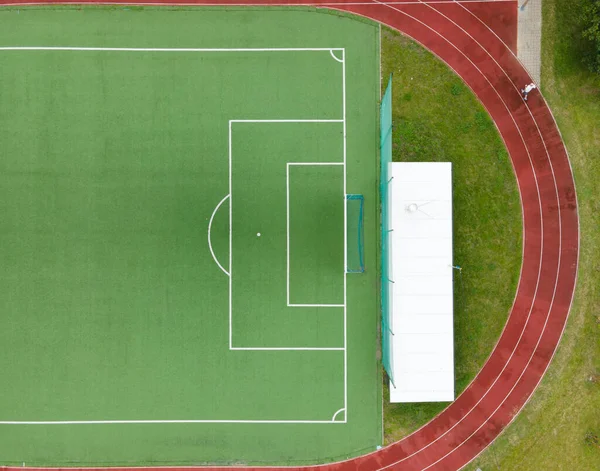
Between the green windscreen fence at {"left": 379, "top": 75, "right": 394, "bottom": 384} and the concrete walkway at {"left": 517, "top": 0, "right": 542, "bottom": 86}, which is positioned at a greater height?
the concrete walkway at {"left": 517, "top": 0, "right": 542, "bottom": 86}

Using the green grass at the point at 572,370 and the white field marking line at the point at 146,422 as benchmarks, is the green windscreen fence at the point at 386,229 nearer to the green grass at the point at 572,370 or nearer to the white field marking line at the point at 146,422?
the white field marking line at the point at 146,422

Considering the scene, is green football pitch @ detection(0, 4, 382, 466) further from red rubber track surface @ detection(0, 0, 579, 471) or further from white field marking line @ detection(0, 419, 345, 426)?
red rubber track surface @ detection(0, 0, 579, 471)

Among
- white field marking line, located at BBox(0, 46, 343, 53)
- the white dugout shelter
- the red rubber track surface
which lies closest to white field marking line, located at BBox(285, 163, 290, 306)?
the white dugout shelter

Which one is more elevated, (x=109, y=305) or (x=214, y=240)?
(x=214, y=240)

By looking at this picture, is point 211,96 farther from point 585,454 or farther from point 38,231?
point 585,454

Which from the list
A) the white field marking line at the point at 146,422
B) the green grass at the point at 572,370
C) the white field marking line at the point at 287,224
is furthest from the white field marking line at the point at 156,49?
the white field marking line at the point at 146,422

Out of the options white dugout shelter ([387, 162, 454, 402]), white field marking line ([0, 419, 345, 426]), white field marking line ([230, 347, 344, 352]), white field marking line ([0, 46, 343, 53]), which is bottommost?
white field marking line ([0, 419, 345, 426])

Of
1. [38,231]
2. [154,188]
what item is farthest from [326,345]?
[38,231]
